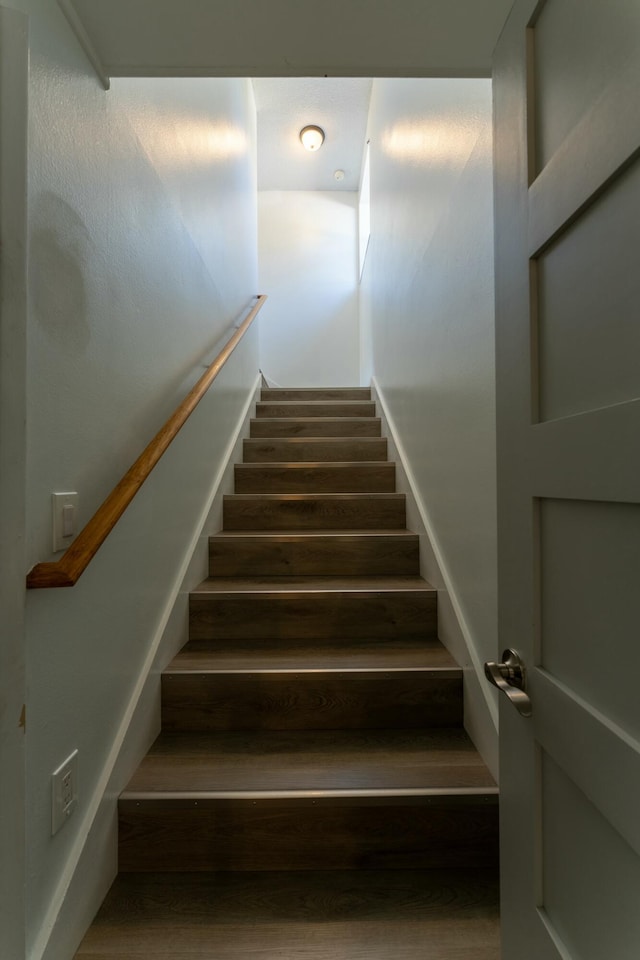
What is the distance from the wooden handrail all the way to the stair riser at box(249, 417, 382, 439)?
1594mm

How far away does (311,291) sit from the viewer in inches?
211

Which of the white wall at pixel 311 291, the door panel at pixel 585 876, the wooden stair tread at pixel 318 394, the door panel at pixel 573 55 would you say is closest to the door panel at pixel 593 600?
the door panel at pixel 585 876

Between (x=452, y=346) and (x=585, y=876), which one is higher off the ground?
(x=452, y=346)

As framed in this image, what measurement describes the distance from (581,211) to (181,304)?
1.58 m

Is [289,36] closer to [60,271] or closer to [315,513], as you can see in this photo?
[60,271]

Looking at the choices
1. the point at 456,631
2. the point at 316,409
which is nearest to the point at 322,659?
the point at 456,631

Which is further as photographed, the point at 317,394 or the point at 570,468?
the point at 317,394

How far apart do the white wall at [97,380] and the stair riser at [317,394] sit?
75.9 inches

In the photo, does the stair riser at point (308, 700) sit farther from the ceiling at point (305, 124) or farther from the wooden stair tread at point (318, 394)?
the ceiling at point (305, 124)

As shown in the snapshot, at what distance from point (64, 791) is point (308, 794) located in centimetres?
56

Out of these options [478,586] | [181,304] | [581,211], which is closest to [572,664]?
[581,211]

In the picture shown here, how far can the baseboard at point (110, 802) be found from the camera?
38.1 inches

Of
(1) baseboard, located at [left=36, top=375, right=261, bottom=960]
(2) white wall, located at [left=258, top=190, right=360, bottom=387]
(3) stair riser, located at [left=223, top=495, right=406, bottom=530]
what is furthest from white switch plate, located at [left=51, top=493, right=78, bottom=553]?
(2) white wall, located at [left=258, top=190, right=360, bottom=387]

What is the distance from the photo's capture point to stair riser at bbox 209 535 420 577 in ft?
7.07
